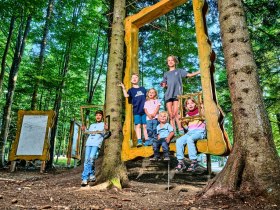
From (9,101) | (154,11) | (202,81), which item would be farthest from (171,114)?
(9,101)

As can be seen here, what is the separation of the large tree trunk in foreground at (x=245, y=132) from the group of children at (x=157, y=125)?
941 millimetres

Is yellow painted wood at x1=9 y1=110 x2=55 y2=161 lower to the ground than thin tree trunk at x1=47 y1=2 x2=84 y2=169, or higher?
lower

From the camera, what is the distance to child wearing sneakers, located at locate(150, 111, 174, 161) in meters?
4.56

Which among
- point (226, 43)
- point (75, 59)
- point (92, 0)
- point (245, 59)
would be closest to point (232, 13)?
point (226, 43)

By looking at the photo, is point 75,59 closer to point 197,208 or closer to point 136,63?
point 136,63

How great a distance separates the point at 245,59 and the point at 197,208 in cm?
208

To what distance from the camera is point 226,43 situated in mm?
3736

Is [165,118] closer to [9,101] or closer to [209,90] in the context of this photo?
[209,90]

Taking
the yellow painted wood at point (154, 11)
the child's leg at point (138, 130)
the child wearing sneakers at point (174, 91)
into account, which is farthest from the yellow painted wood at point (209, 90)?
the child's leg at point (138, 130)

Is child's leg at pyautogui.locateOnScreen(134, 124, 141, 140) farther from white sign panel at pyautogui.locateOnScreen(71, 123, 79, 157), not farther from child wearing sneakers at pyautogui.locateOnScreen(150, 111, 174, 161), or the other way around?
white sign panel at pyautogui.locateOnScreen(71, 123, 79, 157)

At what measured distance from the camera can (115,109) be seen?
16.6ft

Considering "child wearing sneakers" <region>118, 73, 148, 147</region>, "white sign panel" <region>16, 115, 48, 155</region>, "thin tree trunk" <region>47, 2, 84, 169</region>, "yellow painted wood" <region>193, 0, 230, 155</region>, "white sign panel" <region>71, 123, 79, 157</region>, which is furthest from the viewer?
"thin tree trunk" <region>47, 2, 84, 169</region>

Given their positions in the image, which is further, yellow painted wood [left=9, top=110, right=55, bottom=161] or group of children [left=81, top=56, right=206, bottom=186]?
yellow painted wood [left=9, top=110, right=55, bottom=161]

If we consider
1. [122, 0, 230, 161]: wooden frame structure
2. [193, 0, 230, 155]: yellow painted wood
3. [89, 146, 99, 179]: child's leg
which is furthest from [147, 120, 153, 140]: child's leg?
[193, 0, 230, 155]: yellow painted wood
